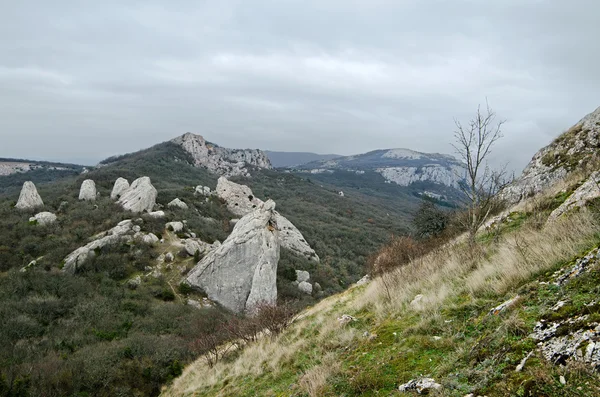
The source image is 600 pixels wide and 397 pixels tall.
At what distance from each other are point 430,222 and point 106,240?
95.7 ft

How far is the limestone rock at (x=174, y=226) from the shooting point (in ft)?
118

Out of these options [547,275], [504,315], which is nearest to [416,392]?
[504,315]

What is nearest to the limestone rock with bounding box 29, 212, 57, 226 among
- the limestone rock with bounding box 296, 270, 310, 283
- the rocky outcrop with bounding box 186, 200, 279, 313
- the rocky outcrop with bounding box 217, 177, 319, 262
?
the rocky outcrop with bounding box 186, 200, 279, 313

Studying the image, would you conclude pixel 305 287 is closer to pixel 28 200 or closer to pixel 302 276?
pixel 302 276

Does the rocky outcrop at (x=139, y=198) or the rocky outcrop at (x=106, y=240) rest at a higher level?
the rocky outcrop at (x=139, y=198)

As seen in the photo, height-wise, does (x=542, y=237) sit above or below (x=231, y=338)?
above

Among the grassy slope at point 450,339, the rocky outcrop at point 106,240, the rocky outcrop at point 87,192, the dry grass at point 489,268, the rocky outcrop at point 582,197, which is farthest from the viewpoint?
the rocky outcrop at point 87,192

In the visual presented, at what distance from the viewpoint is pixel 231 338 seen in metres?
13.5

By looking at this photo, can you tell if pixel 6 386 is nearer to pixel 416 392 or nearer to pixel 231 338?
pixel 231 338

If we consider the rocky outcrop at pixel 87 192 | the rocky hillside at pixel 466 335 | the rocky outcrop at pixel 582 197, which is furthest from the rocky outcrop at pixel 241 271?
the rocky outcrop at pixel 87 192

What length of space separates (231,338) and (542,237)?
11.8 meters

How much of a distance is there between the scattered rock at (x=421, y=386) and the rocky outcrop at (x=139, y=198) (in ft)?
133

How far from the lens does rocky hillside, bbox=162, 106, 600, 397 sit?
9.42 ft

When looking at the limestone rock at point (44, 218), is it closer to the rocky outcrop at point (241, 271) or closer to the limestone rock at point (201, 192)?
the rocky outcrop at point (241, 271)
